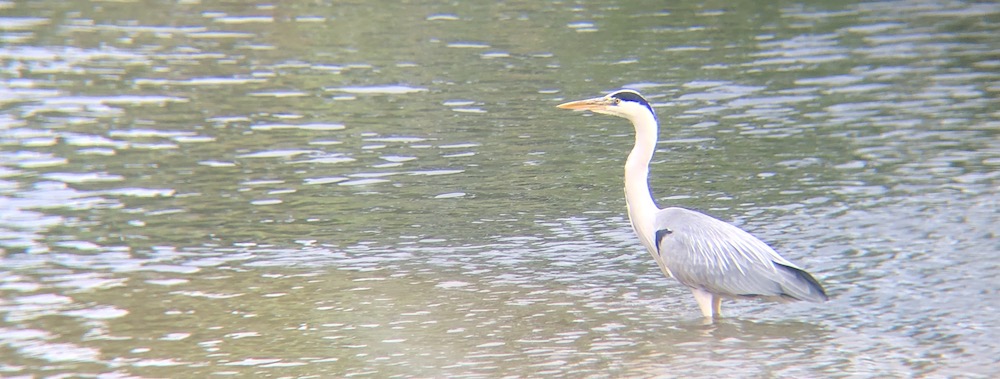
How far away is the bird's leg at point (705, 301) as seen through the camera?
31.3 ft

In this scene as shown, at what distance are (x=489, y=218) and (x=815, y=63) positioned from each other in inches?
329

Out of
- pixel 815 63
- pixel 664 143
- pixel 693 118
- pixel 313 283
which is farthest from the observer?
pixel 815 63

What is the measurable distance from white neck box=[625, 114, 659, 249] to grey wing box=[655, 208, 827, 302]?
0.11 m

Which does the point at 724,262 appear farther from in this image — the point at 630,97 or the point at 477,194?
the point at 477,194

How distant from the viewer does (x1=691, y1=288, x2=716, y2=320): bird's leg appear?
376 inches

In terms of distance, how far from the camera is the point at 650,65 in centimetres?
1927

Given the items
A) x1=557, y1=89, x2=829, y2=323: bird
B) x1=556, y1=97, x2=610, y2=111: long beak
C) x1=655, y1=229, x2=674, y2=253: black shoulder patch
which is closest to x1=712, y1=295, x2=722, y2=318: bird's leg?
x1=557, y1=89, x2=829, y2=323: bird

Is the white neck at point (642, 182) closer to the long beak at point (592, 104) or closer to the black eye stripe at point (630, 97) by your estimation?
the black eye stripe at point (630, 97)

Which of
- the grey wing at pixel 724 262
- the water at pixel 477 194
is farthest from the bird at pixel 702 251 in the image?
the water at pixel 477 194

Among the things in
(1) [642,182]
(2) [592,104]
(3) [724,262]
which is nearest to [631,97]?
(2) [592,104]

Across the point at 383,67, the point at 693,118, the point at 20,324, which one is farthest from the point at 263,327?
the point at 383,67

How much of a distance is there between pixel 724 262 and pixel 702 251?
0.17 metres

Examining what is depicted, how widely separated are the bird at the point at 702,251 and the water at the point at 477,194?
25 centimetres

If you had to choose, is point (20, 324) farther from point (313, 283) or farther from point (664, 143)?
point (664, 143)
